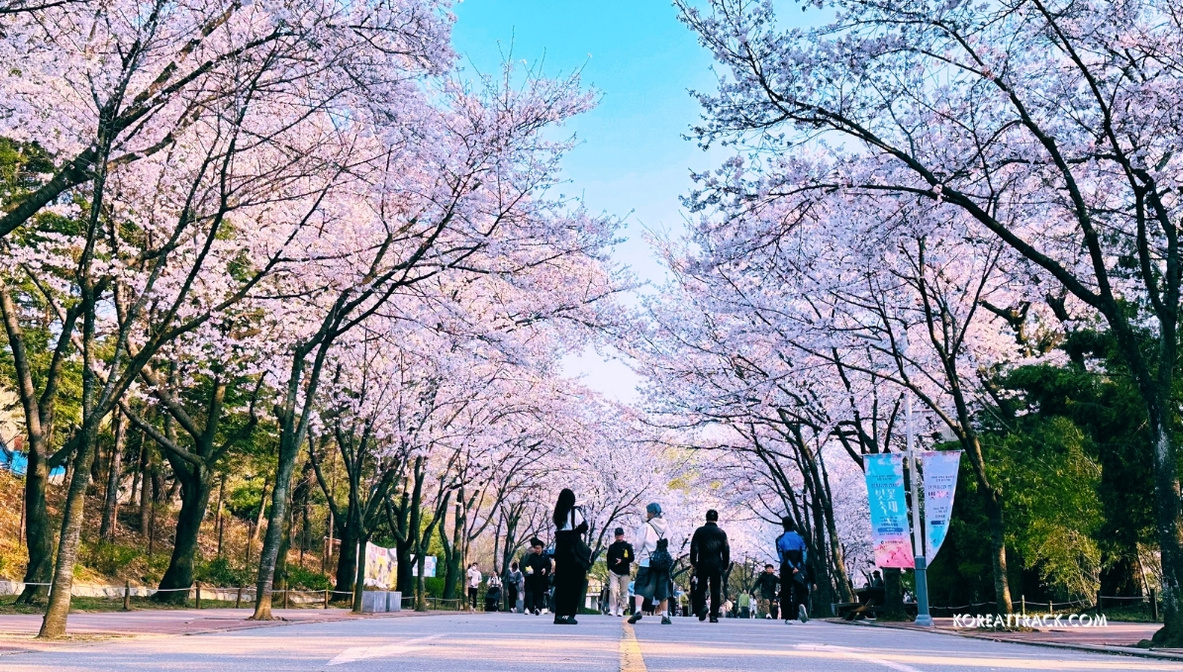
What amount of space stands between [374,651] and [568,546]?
6.46 m

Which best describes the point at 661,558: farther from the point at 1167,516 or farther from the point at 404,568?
the point at 404,568

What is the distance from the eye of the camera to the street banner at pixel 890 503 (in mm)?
22781

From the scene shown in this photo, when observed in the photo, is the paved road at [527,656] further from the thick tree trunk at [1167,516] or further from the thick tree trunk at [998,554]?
the thick tree trunk at [998,554]

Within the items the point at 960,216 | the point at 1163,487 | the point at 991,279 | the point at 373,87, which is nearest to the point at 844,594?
the point at 991,279

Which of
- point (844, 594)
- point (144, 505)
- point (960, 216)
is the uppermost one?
point (960, 216)

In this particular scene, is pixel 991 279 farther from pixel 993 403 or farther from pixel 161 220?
pixel 161 220

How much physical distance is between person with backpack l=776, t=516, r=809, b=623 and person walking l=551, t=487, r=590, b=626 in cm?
518

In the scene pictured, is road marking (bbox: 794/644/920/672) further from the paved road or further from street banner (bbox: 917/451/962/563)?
street banner (bbox: 917/451/962/563)

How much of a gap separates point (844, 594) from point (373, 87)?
22733 mm

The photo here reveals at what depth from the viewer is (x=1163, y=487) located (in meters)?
13.3

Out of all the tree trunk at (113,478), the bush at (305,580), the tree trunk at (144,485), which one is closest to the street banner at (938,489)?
the tree trunk at (113,478)

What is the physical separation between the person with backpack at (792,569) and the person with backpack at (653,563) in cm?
283

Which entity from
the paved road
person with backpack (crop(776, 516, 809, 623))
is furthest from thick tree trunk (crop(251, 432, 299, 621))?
person with backpack (crop(776, 516, 809, 623))

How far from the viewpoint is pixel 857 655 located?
32.4ft
